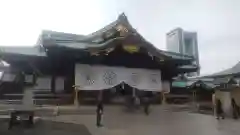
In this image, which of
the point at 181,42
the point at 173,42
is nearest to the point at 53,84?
the point at 173,42

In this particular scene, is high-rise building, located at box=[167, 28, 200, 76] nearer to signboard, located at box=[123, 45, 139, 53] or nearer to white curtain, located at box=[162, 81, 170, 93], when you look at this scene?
white curtain, located at box=[162, 81, 170, 93]

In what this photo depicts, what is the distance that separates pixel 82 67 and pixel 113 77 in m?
1.72

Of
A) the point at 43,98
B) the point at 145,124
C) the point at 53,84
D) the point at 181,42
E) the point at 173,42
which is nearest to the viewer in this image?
the point at 145,124

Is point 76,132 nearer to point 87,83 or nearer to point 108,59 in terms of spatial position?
point 87,83

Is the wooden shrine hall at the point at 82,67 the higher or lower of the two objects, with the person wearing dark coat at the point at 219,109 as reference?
higher

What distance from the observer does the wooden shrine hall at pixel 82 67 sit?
11094 mm

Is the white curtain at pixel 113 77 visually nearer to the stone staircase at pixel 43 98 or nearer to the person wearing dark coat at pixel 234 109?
the stone staircase at pixel 43 98

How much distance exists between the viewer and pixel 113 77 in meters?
12.6

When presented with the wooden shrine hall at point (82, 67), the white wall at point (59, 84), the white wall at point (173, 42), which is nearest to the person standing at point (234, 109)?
the wooden shrine hall at point (82, 67)

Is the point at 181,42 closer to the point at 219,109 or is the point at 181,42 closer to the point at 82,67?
the point at 219,109

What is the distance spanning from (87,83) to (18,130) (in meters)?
4.54

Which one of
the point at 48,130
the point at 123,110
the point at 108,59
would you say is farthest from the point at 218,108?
the point at 48,130

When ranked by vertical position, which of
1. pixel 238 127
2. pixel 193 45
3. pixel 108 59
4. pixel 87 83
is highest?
pixel 193 45

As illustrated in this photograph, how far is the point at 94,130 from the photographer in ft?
27.4
